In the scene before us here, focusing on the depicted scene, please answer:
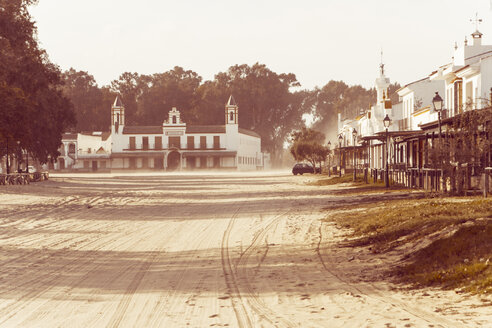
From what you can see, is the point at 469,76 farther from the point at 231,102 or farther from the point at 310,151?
the point at 231,102

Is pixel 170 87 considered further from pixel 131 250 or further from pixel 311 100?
pixel 131 250

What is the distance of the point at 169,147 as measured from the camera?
96438 millimetres

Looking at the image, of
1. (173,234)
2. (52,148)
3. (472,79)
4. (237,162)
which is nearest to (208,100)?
(237,162)

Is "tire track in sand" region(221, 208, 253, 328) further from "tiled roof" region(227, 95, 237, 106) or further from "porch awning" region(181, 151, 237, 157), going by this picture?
"tiled roof" region(227, 95, 237, 106)

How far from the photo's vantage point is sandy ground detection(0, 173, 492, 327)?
7148 mm

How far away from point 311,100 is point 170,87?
81.2ft

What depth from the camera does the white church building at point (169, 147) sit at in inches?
3782

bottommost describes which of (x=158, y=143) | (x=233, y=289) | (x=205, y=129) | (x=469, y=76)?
(x=233, y=289)

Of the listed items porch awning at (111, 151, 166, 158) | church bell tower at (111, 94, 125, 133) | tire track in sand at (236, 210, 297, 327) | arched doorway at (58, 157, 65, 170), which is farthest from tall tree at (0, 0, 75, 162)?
arched doorway at (58, 157, 65, 170)

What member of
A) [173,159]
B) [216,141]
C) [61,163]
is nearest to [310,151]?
[216,141]

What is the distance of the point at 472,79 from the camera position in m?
29.7

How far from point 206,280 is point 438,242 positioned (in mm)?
3690

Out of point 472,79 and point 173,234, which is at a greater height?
point 472,79

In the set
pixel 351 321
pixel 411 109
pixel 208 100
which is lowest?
pixel 351 321
